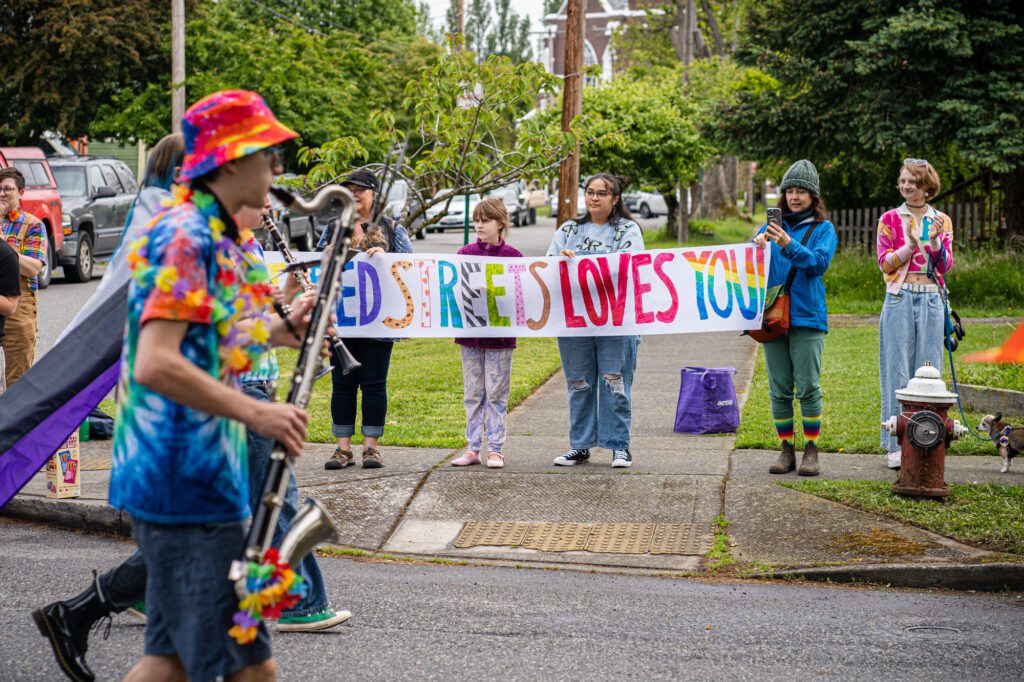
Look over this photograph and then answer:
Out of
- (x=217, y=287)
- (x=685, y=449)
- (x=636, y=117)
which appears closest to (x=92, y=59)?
(x=636, y=117)

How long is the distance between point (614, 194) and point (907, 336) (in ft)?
6.91

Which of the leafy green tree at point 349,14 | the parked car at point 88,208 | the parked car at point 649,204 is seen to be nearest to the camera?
the parked car at point 88,208

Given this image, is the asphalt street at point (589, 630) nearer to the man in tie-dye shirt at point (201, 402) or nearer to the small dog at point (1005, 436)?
the man in tie-dye shirt at point (201, 402)

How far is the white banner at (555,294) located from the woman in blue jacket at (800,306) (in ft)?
0.85

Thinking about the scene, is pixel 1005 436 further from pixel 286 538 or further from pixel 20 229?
pixel 20 229

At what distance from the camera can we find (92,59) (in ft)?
93.6

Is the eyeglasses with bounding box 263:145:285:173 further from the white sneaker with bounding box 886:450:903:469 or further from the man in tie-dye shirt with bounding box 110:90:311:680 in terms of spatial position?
the white sneaker with bounding box 886:450:903:469

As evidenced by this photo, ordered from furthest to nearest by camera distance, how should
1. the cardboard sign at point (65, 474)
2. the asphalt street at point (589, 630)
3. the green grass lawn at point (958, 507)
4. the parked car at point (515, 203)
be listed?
the parked car at point (515, 203)
the cardboard sign at point (65, 474)
the green grass lawn at point (958, 507)
the asphalt street at point (589, 630)

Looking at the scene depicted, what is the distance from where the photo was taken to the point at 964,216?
2017 centimetres

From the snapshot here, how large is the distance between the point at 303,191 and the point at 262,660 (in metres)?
10.8

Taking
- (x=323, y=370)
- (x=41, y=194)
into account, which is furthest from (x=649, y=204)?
(x=323, y=370)

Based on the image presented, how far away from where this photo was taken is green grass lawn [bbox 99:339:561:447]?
31.0ft

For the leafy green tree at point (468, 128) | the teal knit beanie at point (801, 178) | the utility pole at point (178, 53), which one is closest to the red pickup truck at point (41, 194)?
the utility pole at point (178, 53)

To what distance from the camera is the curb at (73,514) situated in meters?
7.00
